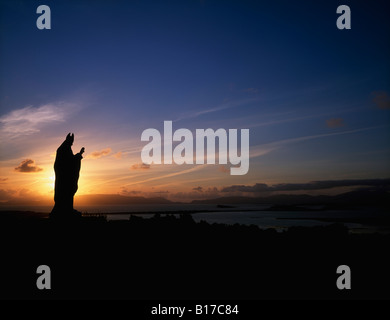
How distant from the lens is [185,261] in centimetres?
1453

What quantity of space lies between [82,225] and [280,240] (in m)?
13.2

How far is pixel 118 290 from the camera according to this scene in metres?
11.6

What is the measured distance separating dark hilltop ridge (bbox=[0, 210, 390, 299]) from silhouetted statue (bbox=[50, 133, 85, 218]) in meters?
0.90

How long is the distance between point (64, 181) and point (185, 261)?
38.0 feet

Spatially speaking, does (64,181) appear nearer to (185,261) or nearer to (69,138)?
(69,138)

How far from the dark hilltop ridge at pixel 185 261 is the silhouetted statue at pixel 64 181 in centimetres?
90

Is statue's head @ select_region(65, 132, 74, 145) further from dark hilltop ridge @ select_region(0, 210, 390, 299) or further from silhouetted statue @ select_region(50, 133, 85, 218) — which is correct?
dark hilltop ridge @ select_region(0, 210, 390, 299)

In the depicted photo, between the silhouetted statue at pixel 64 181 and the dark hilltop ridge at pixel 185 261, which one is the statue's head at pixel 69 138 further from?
the dark hilltop ridge at pixel 185 261

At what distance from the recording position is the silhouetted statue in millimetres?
21188

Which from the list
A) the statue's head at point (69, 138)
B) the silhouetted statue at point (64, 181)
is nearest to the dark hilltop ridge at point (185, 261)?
the silhouetted statue at point (64, 181)

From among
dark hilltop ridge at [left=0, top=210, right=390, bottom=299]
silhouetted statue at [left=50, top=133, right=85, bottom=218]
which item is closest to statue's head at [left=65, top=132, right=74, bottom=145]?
silhouetted statue at [left=50, top=133, right=85, bottom=218]
